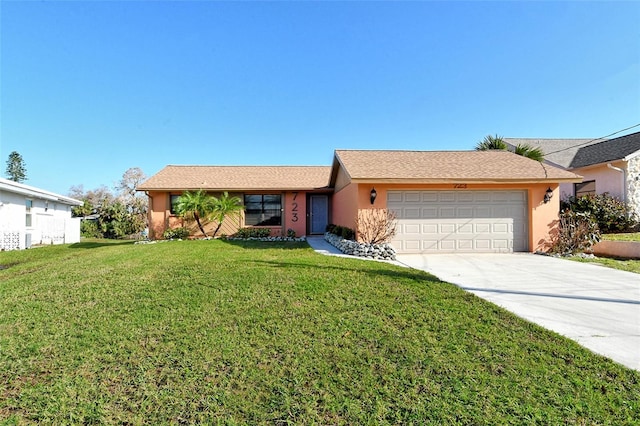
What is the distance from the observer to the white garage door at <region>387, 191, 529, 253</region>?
1008 centimetres

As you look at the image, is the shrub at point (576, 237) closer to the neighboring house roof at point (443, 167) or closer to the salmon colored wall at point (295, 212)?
the neighboring house roof at point (443, 167)

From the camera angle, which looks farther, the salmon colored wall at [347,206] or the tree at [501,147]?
the tree at [501,147]

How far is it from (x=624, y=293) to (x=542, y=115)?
1418cm

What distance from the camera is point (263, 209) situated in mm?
15883

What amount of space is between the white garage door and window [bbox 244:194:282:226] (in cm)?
754

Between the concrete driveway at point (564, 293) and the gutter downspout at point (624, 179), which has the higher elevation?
the gutter downspout at point (624, 179)

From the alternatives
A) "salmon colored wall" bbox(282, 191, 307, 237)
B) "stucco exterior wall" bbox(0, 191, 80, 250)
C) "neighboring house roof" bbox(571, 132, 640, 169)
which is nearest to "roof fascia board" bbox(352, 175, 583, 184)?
"salmon colored wall" bbox(282, 191, 307, 237)

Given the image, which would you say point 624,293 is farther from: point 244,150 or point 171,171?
point 244,150

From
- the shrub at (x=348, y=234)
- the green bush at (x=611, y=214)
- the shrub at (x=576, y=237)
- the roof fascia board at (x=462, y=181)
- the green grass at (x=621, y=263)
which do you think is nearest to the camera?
the green grass at (x=621, y=263)

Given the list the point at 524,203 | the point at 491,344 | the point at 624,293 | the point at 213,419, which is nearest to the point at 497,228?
the point at 524,203

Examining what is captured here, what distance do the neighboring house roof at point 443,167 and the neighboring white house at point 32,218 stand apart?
15.7 metres

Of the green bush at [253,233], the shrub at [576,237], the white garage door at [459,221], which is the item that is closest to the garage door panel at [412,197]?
the white garage door at [459,221]

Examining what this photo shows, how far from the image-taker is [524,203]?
403 inches

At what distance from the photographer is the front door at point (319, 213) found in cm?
1656
